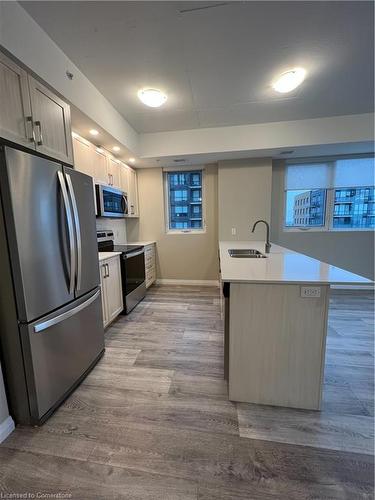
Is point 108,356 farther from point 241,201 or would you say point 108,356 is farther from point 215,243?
point 241,201

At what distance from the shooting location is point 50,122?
67.1 inches

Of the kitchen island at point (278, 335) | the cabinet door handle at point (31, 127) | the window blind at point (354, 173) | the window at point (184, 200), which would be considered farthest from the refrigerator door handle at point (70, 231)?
the window blind at point (354, 173)

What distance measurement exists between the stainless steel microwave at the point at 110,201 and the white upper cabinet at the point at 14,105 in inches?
53.2

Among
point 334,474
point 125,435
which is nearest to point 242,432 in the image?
point 334,474

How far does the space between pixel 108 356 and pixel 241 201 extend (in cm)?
323

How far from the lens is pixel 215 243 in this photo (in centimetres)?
440

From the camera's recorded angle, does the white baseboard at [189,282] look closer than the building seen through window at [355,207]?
No

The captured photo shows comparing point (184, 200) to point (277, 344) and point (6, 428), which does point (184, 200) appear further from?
point (6, 428)

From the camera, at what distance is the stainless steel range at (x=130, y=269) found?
303 cm

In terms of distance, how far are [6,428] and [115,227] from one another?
10.1 feet

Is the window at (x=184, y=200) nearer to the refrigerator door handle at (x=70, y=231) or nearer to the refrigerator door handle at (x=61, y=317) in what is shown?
the refrigerator door handle at (x=61, y=317)

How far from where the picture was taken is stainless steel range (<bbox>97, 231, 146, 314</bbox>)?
303cm

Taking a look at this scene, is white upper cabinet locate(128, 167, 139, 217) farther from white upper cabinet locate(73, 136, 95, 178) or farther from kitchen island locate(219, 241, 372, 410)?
kitchen island locate(219, 241, 372, 410)

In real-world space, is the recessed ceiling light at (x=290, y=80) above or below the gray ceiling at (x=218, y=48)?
below
